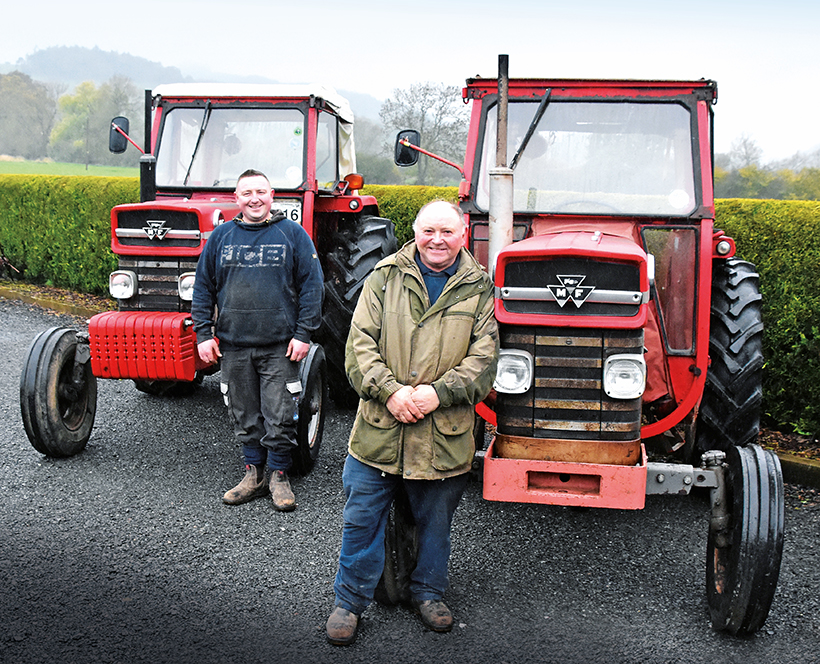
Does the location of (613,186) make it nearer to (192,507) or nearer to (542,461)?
(542,461)

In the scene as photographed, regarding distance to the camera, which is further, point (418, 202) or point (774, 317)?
point (418, 202)

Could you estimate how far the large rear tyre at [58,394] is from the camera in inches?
196

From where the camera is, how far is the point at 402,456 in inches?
122

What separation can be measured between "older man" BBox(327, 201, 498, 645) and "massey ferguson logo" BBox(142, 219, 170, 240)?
248cm

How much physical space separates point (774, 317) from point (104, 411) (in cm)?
498

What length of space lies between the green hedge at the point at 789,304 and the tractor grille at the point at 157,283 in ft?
12.8

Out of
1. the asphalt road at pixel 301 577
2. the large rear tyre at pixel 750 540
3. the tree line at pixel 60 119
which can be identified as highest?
the tree line at pixel 60 119

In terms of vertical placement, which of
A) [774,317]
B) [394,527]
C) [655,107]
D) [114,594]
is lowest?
[114,594]

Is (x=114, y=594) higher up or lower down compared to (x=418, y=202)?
lower down

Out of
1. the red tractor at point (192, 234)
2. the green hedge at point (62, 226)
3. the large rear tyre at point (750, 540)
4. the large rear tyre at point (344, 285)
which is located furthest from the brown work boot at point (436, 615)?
the green hedge at point (62, 226)

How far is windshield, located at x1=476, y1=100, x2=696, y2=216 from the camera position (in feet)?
13.9

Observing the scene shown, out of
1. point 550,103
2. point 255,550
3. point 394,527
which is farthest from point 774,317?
point 255,550

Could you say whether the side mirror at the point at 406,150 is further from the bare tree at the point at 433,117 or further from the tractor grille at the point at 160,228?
the bare tree at the point at 433,117

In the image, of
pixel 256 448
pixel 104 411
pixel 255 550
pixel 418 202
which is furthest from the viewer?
pixel 418 202
